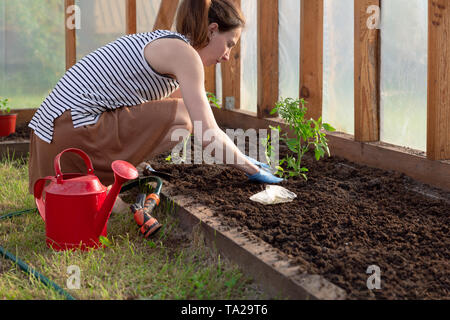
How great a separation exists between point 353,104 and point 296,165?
0.77 metres

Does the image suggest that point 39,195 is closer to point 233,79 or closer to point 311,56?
point 311,56

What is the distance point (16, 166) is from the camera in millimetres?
3730

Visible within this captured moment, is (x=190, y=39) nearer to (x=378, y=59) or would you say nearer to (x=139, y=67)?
(x=139, y=67)

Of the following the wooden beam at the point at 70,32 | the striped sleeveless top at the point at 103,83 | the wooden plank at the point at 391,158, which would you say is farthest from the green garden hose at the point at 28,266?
the wooden beam at the point at 70,32

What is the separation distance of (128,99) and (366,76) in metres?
1.33

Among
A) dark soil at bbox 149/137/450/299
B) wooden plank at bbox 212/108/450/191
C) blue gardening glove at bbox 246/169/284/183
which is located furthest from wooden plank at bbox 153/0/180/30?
blue gardening glove at bbox 246/169/284/183

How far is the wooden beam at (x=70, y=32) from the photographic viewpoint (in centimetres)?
455

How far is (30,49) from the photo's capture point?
4.67m

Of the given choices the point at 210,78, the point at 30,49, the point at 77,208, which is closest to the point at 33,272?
the point at 77,208

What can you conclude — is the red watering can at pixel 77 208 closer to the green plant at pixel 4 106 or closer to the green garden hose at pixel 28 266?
the green garden hose at pixel 28 266

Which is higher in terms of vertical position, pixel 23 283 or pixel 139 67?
pixel 139 67

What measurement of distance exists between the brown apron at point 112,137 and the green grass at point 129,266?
0.87ft
